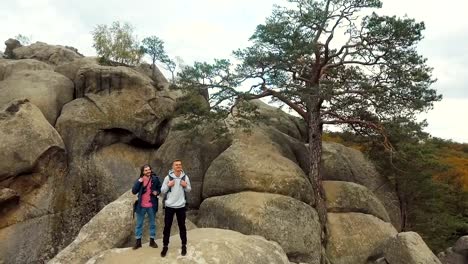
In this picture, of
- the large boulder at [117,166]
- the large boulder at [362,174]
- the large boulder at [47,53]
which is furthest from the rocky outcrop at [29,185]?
the large boulder at [362,174]

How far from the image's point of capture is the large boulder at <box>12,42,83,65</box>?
32219 mm

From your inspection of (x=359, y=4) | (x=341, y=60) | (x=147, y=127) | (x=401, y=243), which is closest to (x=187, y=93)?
(x=147, y=127)

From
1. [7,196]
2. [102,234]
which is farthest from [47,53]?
[102,234]

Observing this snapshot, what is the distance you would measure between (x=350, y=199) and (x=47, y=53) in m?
24.7

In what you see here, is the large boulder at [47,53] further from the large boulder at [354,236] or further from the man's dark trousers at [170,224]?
the man's dark trousers at [170,224]

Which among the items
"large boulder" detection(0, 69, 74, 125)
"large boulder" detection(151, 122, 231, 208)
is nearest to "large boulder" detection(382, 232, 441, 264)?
"large boulder" detection(151, 122, 231, 208)

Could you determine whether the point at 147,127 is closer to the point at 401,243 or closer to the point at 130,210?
the point at 130,210

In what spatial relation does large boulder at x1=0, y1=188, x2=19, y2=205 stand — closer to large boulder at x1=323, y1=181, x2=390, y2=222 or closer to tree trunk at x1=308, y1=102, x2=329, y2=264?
tree trunk at x1=308, y1=102, x2=329, y2=264

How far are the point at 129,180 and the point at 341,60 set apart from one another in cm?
1282

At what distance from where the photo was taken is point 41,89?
80.9 ft

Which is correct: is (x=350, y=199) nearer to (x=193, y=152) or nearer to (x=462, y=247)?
(x=193, y=152)

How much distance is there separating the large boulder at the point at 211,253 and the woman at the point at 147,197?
1.52 ft

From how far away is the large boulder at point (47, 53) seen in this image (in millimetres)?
32219

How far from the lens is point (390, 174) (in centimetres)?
2486
